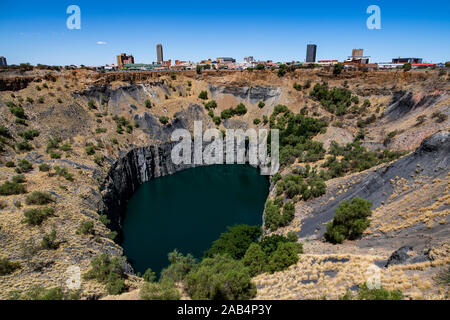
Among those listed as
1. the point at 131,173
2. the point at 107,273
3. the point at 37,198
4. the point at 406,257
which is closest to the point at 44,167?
the point at 37,198

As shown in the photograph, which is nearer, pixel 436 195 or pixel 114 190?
pixel 436 195

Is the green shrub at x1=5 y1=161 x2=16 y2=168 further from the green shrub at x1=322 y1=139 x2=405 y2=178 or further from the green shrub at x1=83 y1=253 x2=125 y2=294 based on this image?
the green shrub at x1=322 y1=139 x2=405 y2=178

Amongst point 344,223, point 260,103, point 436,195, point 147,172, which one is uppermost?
point 260,103

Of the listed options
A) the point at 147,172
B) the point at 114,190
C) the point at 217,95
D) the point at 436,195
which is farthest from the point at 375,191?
the point at 217,95

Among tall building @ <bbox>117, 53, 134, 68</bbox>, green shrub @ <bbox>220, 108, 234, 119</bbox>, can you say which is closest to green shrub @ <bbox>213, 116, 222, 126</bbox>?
green shrub @ <bbox>220, 108, 234, 119</bbox>

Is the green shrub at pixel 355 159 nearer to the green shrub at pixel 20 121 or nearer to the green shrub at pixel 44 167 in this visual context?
the green shrub at pixel 44 167

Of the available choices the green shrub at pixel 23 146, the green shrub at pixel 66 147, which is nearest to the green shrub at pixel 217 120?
the green shrub at pixel 66 147
